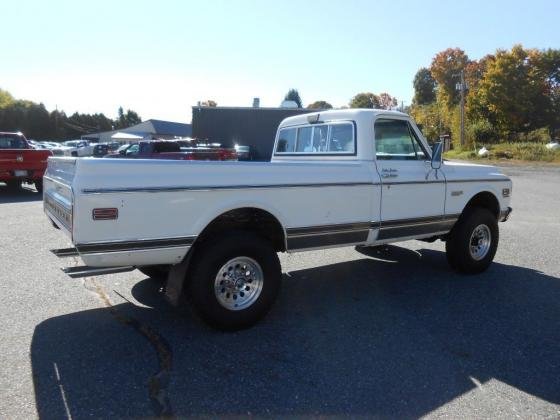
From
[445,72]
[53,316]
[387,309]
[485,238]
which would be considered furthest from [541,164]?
[445,72]

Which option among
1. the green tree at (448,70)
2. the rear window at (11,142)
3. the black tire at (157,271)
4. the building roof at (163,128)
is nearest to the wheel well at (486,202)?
the black tire at (157,271)

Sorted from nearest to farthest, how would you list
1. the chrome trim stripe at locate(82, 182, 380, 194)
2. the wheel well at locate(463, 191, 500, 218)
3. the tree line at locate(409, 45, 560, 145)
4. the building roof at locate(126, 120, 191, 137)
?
the chrome trim stripe at locate(82, 182, 380, 194), the wheel well at locate(463, 191, 500, 218), the tree line at locate(409, 45, 560, 145), the building roof at locate(126, 120, 191, 137)

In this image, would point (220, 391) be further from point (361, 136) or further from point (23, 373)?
point (361, 136)

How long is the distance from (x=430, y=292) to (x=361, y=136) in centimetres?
195

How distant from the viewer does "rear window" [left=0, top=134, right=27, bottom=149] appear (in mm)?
14188

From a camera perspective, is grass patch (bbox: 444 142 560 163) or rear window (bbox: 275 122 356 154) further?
grass patch (bbox: 444 142 560 163)

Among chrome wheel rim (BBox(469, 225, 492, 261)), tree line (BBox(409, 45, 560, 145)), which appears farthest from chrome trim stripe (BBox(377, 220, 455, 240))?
tree line (BBox(409, 45, 560, 145))

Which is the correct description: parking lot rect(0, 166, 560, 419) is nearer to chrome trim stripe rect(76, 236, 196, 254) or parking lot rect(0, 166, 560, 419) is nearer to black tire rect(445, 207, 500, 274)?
black tire rect(445, 207, 500, 274)

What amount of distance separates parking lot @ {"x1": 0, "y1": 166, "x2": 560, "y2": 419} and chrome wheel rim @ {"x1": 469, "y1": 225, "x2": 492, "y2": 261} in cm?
34

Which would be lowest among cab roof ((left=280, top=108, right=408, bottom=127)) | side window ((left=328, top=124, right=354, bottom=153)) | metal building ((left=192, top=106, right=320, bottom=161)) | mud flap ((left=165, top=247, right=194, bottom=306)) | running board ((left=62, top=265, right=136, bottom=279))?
mud flap ((left=165, top=247, right=194, bottom=306))

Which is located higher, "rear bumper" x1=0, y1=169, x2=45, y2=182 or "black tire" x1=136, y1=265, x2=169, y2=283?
"rear bumper" x1=0, y1=169, x2=45, y2=182

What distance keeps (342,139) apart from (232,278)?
228cm

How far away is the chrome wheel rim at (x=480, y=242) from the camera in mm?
6148

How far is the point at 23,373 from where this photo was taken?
3.35 m
